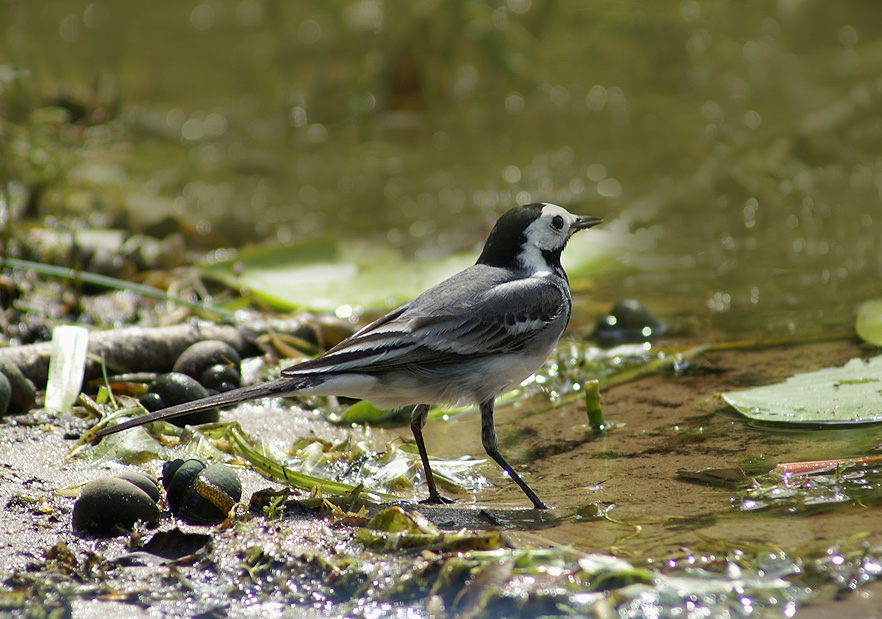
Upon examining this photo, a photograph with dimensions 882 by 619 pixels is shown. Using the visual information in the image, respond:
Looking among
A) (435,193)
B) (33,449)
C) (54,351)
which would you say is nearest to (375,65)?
(435,193)

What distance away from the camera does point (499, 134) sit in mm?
10234

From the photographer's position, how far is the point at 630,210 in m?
8.07

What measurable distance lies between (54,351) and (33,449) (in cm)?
78

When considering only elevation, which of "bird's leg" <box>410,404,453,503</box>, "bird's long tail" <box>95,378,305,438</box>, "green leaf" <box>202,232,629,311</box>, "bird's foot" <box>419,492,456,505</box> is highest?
"green leaf" <box>202,232,629,311</box>

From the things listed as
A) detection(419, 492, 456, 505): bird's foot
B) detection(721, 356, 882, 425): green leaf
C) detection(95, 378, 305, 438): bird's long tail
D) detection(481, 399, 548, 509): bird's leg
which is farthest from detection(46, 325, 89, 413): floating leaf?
detection(721, 356, 882, 425): green leaf

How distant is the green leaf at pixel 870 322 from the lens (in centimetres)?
479

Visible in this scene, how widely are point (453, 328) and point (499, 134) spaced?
6.57 m

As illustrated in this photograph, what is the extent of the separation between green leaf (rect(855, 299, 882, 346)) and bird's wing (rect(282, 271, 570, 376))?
172 cm

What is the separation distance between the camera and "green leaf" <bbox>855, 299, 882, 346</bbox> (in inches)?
188

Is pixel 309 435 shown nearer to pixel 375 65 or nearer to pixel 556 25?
pixel 375 65

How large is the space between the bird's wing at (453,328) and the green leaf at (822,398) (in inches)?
38.4

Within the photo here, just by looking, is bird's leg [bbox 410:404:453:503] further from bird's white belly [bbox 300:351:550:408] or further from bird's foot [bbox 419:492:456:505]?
bird's white belly [bbox 300:351:550:408]

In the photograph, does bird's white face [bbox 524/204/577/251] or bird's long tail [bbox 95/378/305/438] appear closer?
bird's long tail [bbox 95/378/305/438]

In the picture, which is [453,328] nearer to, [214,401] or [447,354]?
[447,354]
